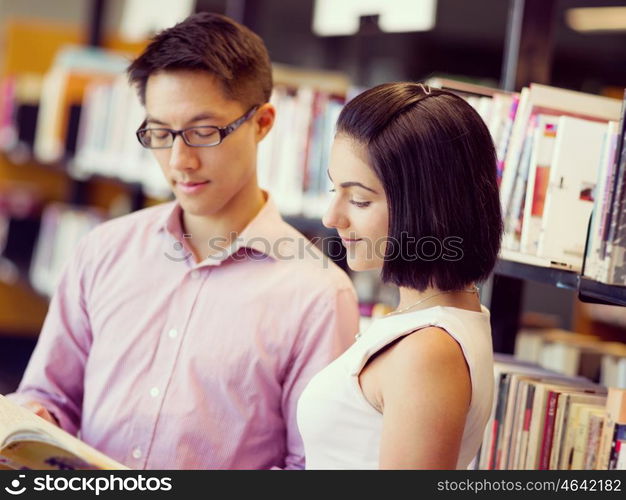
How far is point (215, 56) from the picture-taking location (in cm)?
171

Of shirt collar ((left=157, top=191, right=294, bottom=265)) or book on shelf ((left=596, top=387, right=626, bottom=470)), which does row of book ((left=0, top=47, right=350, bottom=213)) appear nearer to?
shirt collar ((left=157, top=191, right=294, bottom=265))

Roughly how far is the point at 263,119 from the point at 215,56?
0.16 metres

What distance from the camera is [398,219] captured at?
115 centimetres

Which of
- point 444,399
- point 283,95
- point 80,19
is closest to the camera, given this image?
point 444,399

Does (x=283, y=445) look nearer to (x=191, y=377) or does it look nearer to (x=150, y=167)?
(x=191, y=377)

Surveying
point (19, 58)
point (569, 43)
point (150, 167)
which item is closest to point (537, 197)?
point (150, 167)

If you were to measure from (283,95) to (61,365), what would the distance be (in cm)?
106

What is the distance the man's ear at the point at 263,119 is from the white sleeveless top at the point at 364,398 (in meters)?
0.68

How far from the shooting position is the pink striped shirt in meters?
1.68

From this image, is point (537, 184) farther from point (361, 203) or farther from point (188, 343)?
point (188, 343)

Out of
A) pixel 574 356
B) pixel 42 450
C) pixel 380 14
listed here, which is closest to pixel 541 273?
pixel 42 450

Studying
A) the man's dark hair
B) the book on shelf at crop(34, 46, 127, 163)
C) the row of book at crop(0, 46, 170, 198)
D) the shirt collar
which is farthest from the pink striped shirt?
the book on shelf at crop(34, 46, 127, 163)

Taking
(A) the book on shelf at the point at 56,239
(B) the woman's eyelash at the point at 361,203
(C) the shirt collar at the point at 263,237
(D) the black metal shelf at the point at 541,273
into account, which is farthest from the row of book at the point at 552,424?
(A) the book on shelf at the point at 56,239

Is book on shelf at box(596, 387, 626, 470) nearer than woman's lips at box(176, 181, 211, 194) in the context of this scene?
Yes
